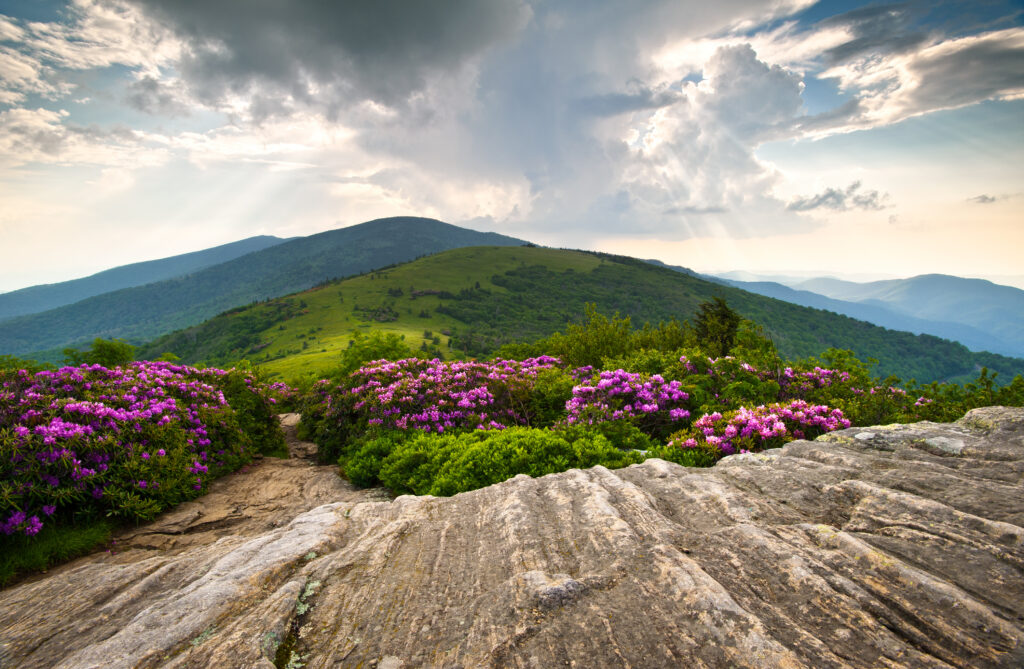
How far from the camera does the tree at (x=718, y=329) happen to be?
16.0 meters

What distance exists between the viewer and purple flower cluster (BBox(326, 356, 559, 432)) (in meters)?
11.1

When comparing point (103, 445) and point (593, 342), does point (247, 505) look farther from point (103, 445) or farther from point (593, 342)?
point (593, 342)

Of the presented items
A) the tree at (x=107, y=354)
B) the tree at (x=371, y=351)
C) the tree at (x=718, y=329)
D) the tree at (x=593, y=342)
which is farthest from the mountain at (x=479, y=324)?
the tree at (x=107, y=354)

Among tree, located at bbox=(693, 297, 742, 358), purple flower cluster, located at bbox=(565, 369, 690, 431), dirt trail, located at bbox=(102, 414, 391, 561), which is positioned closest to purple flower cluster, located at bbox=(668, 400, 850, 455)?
purple flower cluster, located at bbox=(565, 369, 690, 431)

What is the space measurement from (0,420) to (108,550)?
119 inches

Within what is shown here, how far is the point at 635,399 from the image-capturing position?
33.1 feet

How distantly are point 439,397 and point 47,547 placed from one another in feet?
24.4

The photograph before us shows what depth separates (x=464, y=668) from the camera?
3051mm

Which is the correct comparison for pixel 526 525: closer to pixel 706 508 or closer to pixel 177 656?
pixel 706 508

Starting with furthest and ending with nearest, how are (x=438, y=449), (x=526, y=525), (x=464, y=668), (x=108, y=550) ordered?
(x=438, y=449)
(x=108, y=550)
(x=526, y=525)
(x=464, y=668)

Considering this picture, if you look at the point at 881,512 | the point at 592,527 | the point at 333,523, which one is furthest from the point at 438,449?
the point at 881,512

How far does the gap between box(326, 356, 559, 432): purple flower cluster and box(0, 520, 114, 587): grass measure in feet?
17.2

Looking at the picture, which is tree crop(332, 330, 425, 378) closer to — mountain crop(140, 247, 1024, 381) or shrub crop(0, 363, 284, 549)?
shrub crop(0, 363, 284, 549)

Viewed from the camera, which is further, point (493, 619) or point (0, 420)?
point (0, 420)
